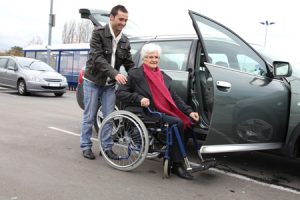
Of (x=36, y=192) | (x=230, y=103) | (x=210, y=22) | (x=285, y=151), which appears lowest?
(x=36, y=192)

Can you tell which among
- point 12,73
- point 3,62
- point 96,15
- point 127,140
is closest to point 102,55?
point 127,140

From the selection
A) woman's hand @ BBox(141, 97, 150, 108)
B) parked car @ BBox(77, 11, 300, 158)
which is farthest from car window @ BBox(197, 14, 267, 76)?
woman's hand @ BBox(141, 97, 150, 108)

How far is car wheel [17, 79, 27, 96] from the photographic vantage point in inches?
512

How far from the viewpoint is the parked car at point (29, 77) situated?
1290 centimetres

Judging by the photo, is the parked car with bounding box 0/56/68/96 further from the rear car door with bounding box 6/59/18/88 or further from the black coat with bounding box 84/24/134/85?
the black coat with bounding box 84/24/134/85

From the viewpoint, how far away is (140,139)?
4.15m

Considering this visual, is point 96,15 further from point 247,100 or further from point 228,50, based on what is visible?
point 247,100

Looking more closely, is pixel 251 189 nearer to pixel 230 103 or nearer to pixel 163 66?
pixel 230 103

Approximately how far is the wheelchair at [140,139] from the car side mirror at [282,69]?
3.72 feet

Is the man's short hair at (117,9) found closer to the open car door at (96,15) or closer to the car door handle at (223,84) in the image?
the open car door at (96,15)

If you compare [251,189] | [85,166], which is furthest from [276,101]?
[85,166]

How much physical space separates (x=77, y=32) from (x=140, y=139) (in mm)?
40239

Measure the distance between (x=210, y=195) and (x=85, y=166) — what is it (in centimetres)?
150

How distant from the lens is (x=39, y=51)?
21.8 meters
